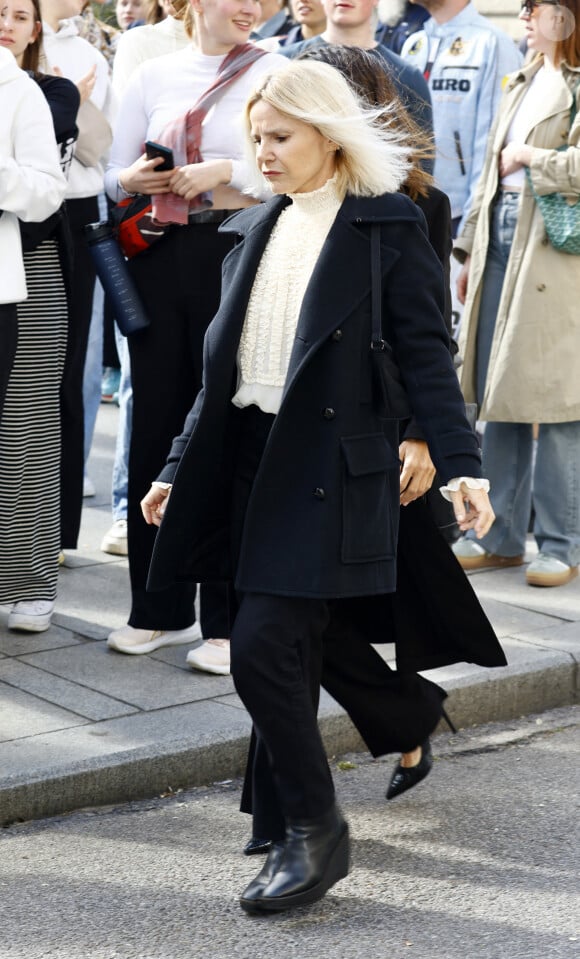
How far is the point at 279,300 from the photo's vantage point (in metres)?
3.62

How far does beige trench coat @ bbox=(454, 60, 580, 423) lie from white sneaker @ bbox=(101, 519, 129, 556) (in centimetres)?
160

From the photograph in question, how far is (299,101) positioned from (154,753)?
1910mm

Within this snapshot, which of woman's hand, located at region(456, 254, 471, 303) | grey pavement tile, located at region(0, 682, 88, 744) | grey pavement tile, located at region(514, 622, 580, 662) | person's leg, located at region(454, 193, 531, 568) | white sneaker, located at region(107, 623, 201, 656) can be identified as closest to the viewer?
grey pavement tile, located at region(0, 682, 88, 744)

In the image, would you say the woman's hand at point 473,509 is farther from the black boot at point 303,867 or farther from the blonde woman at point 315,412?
the black boot at point 303,867

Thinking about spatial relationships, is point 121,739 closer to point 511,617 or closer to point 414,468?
point 414,468

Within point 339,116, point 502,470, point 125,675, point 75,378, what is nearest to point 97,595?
point 75,378

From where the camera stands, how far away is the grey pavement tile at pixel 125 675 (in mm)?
4957

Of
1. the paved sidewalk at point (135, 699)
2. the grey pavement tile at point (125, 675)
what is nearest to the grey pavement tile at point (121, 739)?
the paved sidewalk at point (135, 699)

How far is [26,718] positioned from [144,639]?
761 mm

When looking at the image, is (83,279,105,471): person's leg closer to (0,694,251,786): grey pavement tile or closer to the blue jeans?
the blue jeans

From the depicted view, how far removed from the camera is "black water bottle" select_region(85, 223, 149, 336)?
509 centimetres

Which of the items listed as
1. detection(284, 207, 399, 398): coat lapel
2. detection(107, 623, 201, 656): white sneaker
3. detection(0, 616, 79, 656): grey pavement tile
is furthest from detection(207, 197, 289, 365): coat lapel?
detection(0, 616, 79, 656): grey pavement tile

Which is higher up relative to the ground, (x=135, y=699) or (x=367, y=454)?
(x=367, y=454)

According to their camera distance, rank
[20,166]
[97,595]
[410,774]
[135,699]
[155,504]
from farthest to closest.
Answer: [97,595], [20,166], [135,699], [410,774], [155,504]
